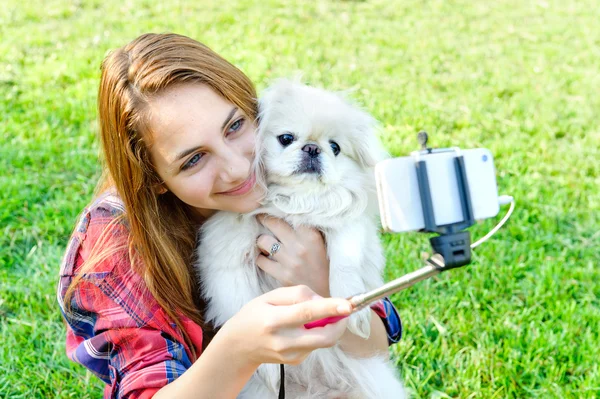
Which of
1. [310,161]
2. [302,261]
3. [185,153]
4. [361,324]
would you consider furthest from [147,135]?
[361,324]

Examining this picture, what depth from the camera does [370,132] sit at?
210 centimetres

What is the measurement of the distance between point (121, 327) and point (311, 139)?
2.87 feet

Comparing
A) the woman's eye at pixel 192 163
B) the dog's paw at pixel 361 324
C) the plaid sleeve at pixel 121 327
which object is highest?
the woman's eye at pixel 192 163

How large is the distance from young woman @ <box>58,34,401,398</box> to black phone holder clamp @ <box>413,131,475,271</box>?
0.74 meters

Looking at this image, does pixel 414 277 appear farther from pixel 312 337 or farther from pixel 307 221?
pixel 307 221

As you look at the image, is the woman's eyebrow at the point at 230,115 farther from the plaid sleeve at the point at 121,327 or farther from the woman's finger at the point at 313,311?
the woman's finger at the point at 313,311

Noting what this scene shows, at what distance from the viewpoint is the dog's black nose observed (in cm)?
195

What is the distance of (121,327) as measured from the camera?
70.4 inches

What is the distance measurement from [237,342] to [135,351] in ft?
1.52

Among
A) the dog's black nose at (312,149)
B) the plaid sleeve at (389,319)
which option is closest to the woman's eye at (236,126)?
the dog's black nose at (312,149)

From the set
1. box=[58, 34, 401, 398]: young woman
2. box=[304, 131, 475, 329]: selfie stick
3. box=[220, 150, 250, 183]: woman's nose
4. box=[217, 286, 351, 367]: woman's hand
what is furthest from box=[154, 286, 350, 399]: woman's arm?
box=[220, 150, 250, 183]: woman's nose

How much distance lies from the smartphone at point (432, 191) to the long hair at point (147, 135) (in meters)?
0.96

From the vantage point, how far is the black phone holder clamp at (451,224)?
1.07 meters

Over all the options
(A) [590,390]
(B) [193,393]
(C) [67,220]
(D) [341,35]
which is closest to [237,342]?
(B) [193,393]
